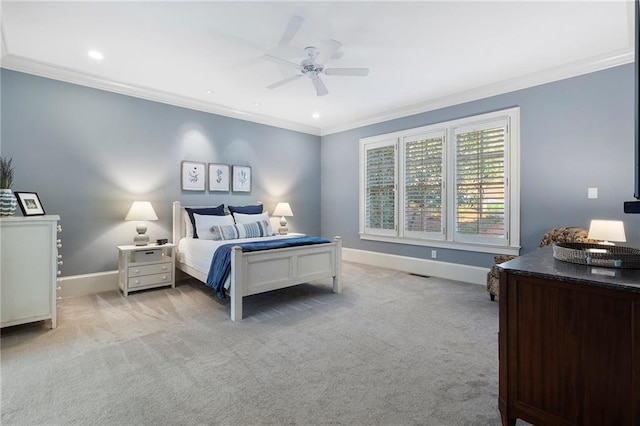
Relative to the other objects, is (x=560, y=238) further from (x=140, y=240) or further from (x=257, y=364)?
(x=140, y=240)

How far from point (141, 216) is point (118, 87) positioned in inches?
67.7

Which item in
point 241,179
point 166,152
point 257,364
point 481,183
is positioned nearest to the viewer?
point 257,364

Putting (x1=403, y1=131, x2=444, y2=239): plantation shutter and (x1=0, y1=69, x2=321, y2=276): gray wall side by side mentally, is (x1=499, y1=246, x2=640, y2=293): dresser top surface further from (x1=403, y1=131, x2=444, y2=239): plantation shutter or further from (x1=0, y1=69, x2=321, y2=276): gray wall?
(x1=0, y1=69, x2=321, y2=276): gray wall

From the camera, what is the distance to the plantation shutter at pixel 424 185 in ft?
15.9

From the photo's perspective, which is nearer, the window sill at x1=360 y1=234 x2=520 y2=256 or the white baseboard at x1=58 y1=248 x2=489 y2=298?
the white baseboard at x1=58 y1=248 x2=489 y2=298

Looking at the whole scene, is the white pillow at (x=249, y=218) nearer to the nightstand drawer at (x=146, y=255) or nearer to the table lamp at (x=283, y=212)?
the table lamp at (x=283, y=212)

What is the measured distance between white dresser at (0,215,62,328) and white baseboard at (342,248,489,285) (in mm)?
4446

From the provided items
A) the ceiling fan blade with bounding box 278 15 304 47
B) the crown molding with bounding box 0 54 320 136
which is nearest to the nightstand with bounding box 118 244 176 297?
the crown molding with bounding box 0 54 320 136

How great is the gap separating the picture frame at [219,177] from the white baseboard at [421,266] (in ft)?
8.52

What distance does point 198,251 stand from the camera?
3979 mm

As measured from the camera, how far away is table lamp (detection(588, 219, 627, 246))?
2.95 meters

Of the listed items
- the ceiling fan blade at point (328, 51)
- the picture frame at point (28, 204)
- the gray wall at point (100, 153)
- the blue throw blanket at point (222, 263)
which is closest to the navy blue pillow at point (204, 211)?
the gray wall at point (100, 153)

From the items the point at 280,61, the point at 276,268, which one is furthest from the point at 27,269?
the point at 280,61

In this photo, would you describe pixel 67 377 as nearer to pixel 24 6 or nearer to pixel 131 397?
pixel 131 397
